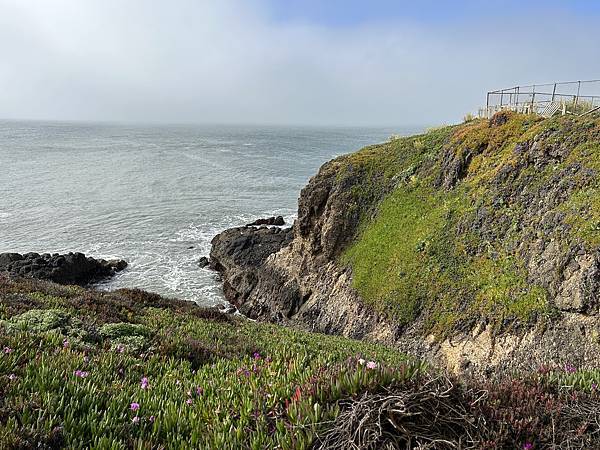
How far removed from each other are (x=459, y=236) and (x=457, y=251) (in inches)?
40.5

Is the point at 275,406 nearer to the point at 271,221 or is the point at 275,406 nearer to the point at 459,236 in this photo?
the point at 459,236

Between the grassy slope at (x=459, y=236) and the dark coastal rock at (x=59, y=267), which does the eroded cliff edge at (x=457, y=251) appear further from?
the dark coastal rock at (x=59, y=267)

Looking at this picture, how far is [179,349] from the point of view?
9.30 m

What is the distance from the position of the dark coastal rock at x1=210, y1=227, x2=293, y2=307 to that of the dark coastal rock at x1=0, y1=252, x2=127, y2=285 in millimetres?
9861

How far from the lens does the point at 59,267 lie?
35188mm

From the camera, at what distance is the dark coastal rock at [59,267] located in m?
34.5

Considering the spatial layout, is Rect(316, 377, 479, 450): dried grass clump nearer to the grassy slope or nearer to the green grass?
the green grass

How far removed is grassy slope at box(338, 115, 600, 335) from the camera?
688 inches

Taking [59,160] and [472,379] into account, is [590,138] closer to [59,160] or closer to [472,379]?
[472,379]

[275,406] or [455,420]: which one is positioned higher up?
[455,420]

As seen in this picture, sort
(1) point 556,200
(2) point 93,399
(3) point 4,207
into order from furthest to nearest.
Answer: (3) point 4,207
(1) point 556,200
(2) point 93,399

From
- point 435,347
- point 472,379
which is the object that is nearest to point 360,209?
point 435,347

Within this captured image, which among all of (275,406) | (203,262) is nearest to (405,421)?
(275,406)

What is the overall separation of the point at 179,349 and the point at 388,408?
6.24 meters
